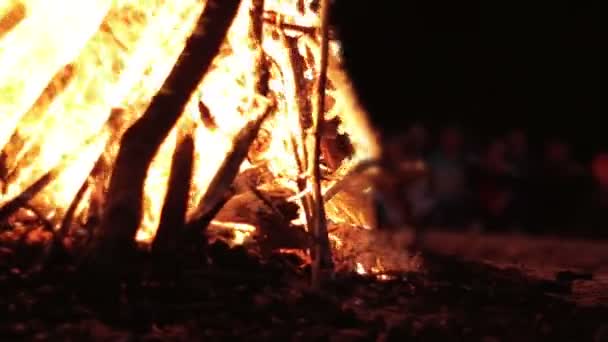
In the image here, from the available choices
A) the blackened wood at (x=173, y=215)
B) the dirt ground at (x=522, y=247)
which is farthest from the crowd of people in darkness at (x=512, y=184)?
the blackened wood at (x=173, y=215)

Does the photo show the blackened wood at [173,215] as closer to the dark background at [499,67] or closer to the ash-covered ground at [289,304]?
the ash-covered ground at [289,304]

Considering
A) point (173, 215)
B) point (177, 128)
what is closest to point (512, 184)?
point (173, 215)

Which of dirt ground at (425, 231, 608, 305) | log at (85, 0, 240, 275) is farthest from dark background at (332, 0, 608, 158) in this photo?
log at (85, 0, 240, 275)

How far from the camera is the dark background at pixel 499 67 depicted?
7238 mm

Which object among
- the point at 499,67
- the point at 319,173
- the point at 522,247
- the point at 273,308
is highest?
the point at 499,67

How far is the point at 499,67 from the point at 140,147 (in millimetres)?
3479

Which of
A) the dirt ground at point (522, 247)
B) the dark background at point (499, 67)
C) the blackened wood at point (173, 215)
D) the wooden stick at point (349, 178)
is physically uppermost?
the dark background at point (499, 67)

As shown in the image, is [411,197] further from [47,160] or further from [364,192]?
[47,160]

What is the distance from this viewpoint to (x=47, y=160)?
24.7 ft

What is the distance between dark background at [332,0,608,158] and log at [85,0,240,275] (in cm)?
183

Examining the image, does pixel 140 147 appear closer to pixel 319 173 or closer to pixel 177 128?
pixel 177 128

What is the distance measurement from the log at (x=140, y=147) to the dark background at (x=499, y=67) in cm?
183

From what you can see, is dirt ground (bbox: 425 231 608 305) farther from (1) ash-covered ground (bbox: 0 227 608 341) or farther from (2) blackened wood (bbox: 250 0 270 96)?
(2) blackened wood (bbox: 250 0 270 96)

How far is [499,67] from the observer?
25.1 ft
